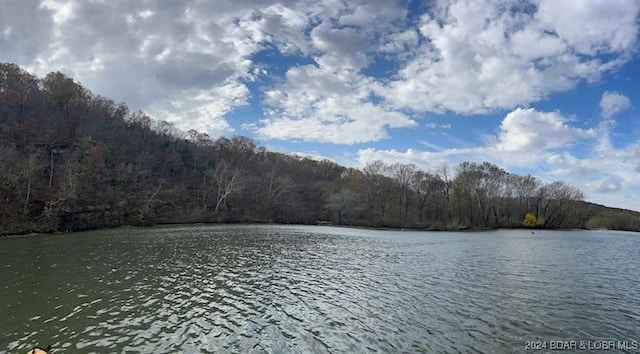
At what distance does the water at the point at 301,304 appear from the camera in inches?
513

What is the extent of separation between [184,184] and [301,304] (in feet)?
316

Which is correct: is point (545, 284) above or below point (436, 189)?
below

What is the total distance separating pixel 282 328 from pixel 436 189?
119501 millimetres

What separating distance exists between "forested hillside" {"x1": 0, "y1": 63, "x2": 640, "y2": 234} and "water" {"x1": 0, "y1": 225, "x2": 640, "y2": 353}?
38115 mm

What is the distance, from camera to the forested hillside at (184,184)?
212 feet

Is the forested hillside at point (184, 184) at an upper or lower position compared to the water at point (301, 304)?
upper

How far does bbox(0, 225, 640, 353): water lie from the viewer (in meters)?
13.0

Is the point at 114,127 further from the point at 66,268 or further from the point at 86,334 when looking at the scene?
the point at 86,334

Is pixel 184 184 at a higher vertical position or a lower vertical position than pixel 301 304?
higher

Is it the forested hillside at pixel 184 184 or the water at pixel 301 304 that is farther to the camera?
the forested hillside at pixel 184 184

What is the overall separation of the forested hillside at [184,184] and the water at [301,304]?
3811 centimetres

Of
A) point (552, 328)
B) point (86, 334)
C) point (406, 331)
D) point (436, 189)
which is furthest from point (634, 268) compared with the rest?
point (436, 189)

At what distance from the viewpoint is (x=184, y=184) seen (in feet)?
347

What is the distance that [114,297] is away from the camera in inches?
707
